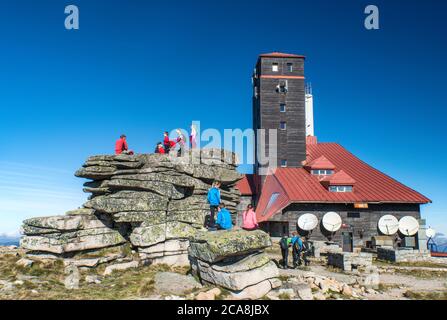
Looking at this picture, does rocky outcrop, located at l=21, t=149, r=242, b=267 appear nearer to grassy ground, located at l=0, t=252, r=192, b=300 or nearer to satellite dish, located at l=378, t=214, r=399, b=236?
grassy ground, located at l=0, t=252, r=192, b=300

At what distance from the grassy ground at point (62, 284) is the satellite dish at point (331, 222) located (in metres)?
19.5

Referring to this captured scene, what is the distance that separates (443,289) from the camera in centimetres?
1633

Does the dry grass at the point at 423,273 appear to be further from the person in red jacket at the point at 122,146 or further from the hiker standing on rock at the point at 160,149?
the person in red jacket at the point at 122,146

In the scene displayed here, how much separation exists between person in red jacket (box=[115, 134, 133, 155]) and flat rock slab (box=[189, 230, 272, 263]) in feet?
32.8

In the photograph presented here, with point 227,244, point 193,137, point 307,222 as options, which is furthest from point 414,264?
point 193,137

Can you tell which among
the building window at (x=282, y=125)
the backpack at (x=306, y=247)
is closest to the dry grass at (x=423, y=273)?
the backpack at (x=306, y=247)

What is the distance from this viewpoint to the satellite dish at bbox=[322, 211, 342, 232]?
1314 inches

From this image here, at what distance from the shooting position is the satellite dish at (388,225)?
113ft

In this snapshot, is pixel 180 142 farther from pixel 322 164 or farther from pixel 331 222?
A: pixel 322 164

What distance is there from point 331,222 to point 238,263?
22.3 metres

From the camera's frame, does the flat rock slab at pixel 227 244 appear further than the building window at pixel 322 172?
No

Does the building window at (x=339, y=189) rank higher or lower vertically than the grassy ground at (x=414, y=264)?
higher

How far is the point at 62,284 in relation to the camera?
15.0 metres
